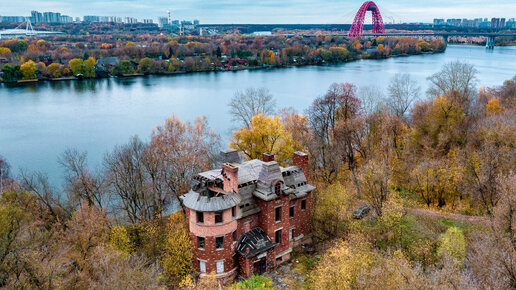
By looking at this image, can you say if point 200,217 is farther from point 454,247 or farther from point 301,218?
point 454,247

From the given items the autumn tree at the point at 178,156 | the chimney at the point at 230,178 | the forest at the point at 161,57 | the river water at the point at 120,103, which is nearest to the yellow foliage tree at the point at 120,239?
the autumn tree at the point at 178,156

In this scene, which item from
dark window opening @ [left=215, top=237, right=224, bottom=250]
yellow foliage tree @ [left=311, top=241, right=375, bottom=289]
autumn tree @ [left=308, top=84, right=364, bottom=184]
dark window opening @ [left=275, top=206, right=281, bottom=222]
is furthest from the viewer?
autumn tree @ [left=308, top=84, right=364, bottom=184]

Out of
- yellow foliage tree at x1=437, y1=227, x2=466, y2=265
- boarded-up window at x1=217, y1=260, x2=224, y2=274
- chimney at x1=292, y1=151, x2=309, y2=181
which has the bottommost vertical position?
boarded-up window at x1=217, y1=260, x2=224, y2=274

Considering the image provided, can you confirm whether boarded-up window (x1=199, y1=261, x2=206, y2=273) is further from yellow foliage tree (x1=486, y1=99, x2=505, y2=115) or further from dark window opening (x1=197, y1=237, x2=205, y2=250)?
yellow foliage tree (x1=486, y1=99, x2=505, y2=115)

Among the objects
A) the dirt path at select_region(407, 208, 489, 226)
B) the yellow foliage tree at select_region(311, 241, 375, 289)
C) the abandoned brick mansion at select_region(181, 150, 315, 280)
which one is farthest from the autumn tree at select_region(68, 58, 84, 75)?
the yellow foliage tree at select_region(311, 241, 375, 289)

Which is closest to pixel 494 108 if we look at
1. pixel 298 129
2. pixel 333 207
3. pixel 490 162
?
pixel 490 162

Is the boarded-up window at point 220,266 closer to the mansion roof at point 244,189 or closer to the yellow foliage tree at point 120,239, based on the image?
the mansion roof at point 244,189
